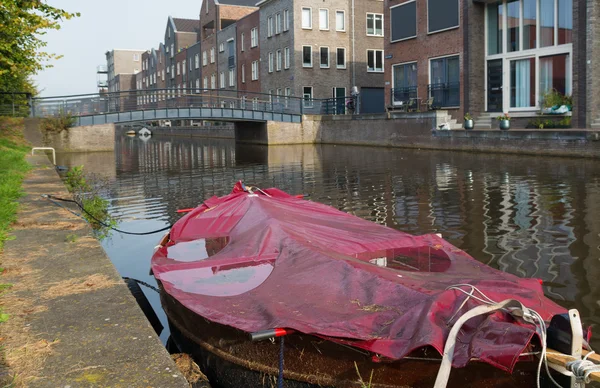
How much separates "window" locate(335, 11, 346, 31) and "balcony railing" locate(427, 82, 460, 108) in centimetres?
1584

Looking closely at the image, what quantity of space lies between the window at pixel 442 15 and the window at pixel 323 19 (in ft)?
48.7

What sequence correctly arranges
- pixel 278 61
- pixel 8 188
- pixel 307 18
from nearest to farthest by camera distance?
pixel 8 188, pixel 307 18, pixel 278 61

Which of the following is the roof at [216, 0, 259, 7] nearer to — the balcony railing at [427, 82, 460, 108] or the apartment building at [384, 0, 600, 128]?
the apartment building at [384, 0, 600, 128]

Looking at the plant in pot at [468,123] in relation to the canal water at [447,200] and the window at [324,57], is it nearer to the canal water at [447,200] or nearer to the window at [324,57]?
the canal water at [447,200]

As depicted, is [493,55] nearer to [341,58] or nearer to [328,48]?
[328,48]

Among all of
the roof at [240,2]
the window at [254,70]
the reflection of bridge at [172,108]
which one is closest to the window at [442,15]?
the reflection of bridge at [172,108]

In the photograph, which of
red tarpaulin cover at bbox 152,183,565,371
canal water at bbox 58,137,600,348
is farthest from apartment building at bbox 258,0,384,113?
red tarpaulin cover at bbox 152,183,565,371

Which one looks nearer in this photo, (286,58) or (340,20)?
(340,20)

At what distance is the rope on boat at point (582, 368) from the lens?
Result: 2.46m

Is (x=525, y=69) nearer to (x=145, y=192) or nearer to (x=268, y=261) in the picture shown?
(x=145, y=192)

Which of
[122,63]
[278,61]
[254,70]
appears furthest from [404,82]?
[122,63]

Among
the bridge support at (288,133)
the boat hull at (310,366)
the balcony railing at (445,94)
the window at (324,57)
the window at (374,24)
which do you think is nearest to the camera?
the boat hull at (310,366)

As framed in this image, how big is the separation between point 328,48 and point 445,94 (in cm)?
1630

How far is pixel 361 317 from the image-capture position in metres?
3.35
